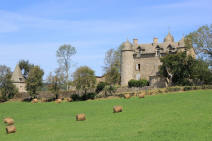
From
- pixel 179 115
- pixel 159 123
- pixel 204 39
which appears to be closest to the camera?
pixel 159 123

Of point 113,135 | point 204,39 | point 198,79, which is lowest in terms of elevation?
point 113,135

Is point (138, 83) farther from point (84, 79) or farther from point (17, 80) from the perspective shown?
point (17, 80)

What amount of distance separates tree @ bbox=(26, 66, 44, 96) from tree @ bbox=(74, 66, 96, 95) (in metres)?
12.2

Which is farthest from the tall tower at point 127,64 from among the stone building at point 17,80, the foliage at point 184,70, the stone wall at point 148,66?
the stone building at point 17,80

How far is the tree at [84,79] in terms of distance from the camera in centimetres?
5425

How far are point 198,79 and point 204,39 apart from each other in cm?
674

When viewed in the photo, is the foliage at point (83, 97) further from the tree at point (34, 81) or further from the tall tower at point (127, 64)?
the tree at point (34, 81)

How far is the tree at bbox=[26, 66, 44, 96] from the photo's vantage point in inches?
2502

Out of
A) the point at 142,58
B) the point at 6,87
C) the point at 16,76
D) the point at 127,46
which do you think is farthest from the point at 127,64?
the point at 16,76

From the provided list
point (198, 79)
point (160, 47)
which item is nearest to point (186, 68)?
point (198, 79)

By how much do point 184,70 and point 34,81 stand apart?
29.5 metres

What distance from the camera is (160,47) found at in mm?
62844

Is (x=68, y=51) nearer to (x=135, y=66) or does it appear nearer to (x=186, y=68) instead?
(x=135, y=66)

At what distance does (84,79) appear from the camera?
5419 centimetres
